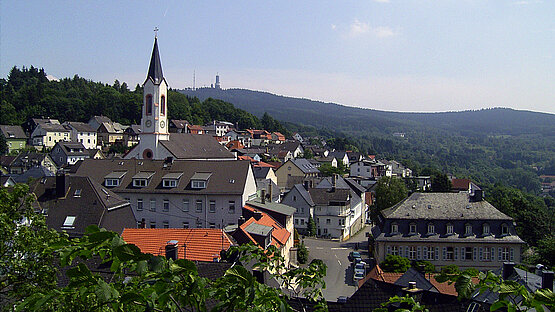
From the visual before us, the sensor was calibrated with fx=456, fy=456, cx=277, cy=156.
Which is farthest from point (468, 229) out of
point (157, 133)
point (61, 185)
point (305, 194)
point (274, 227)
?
point (157, 133)

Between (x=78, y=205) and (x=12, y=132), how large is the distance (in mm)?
76598

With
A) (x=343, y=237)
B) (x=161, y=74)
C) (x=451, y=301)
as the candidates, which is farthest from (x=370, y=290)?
(x=161, y=74)

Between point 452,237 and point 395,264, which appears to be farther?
point 452,237

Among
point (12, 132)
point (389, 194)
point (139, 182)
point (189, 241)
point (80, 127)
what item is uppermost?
point (80, 127)

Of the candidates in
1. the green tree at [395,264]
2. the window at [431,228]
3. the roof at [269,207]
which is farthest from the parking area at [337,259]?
the window at [431,228]

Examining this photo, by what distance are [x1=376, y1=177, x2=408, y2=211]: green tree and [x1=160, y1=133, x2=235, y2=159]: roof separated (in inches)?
753

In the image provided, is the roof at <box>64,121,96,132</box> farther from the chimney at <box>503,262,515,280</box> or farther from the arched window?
the chimney at <box>503,262,515,280</box>

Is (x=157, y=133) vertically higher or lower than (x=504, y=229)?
higher

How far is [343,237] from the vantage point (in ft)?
153

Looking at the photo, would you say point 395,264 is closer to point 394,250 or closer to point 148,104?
point 394,250

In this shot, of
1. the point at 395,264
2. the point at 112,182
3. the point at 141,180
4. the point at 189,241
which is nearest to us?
the point at 189,241

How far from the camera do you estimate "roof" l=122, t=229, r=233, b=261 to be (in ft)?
62.7

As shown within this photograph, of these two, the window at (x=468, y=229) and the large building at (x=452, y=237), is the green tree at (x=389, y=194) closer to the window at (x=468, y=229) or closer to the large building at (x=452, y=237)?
the large building at (x=452, y=237)

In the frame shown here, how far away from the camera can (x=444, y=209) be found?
3309cm
